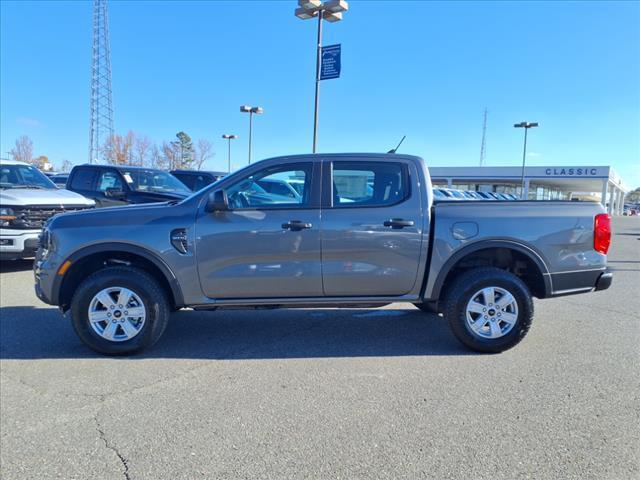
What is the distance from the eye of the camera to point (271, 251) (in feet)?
13.8

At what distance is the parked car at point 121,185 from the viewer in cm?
993

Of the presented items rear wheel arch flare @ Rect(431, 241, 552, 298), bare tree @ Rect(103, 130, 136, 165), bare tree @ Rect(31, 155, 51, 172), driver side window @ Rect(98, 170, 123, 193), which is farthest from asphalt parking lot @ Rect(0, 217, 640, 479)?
bare tree @ Rect(103, 130, 136, 165)

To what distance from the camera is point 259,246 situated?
4.19m

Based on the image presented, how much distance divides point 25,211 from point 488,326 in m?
7.34

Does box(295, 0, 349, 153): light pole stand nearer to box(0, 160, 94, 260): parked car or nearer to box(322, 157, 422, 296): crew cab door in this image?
box(0, 160, 94, 260): parked car

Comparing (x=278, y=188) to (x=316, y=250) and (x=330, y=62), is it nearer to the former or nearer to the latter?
(x=316, y=250)

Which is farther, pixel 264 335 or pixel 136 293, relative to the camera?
pixel 264 335

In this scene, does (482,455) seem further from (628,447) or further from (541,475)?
(628,447)

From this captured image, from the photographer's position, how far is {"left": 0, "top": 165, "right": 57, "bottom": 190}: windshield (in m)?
8.59

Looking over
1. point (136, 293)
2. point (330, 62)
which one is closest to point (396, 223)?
point (136, 293)

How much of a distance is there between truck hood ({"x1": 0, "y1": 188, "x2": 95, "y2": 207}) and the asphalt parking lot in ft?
9.89

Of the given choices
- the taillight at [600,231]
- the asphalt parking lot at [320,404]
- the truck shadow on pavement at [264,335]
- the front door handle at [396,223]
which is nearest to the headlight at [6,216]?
the truck shadow on pavement at [264,335]

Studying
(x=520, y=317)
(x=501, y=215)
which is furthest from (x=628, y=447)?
(x=501, y=215)

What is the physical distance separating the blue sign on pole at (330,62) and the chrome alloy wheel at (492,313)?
33.2ft
